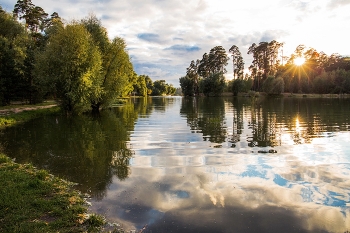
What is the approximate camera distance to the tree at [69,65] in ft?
109

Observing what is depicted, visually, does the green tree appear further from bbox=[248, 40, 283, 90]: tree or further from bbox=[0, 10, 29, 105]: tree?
bbox=[0, 10, 29, 105]: tree

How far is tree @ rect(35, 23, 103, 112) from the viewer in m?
33.3

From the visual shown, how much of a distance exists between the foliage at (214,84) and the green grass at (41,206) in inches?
4169

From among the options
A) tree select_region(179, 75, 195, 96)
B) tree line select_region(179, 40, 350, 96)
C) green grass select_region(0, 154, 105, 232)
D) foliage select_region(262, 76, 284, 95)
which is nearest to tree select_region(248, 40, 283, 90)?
tree line select_region(179, 40, 350, 96)

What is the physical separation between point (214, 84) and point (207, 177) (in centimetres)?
10355

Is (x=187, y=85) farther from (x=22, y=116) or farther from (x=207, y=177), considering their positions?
(x=207, y=177)

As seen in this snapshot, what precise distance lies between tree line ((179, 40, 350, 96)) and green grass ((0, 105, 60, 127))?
8134 centimetres

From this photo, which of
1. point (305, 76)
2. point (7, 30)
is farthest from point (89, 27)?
point (305, 76)

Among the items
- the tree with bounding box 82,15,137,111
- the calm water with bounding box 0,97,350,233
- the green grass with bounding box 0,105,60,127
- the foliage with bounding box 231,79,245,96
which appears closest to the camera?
the calm water with bounding box 0,97,350,233

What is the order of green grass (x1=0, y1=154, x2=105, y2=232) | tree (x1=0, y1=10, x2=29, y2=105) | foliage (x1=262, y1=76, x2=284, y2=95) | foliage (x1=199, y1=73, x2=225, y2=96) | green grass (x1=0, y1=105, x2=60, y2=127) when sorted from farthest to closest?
foliage (x1=199, y1=73, x2=225, y2=96)
foliage (x1=262, y1=76, x2=284, y2=95)
tree (x1=0, y1=10, x2=29, y2=105)
green grass (x1=0, y1=105, x2=60, y2=127)
green grass (x1=0, y1=154, x2=105, y2=232)

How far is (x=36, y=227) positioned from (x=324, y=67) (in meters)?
132

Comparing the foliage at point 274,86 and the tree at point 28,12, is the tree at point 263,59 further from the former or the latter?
the tree at point 28,12

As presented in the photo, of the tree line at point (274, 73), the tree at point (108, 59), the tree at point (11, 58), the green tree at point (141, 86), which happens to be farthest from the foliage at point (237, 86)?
the tree at point (11, 58)

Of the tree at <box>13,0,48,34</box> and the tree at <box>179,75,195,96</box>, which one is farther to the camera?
the tree at <box>179,75,195,96</box>
